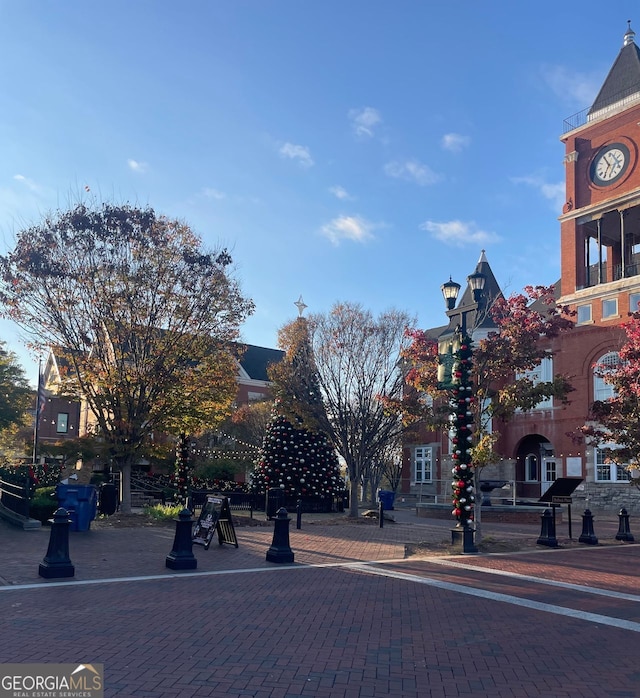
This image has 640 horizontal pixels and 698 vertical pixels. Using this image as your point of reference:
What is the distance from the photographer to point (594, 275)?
34.4 metres

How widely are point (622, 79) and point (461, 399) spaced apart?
28.2 m

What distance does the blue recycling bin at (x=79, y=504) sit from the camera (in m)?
15.3

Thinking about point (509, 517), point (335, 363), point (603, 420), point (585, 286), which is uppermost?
point (585, 286)

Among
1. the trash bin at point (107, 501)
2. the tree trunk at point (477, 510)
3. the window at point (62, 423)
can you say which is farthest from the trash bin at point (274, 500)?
the window at point (62, 423)

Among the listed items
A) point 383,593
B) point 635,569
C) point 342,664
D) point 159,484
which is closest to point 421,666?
point 342,664

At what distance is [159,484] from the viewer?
32219mm

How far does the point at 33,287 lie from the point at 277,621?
13.7 meters

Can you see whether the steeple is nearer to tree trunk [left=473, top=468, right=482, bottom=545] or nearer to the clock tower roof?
the clock tower roof

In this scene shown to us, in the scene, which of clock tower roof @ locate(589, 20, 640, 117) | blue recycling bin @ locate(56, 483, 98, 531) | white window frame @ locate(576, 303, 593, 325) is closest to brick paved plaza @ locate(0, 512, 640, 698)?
blue recycling bin @ locate(56, 483, 98, 531)

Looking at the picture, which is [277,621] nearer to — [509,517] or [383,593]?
[383,593]

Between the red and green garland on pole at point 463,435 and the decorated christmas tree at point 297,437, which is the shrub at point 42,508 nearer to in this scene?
the decorated christmas tree at point 297,437

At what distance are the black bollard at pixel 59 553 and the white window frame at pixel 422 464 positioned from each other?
34.8 m

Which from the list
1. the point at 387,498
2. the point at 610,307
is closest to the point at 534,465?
the point at 610,307

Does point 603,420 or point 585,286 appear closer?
point 603,420
